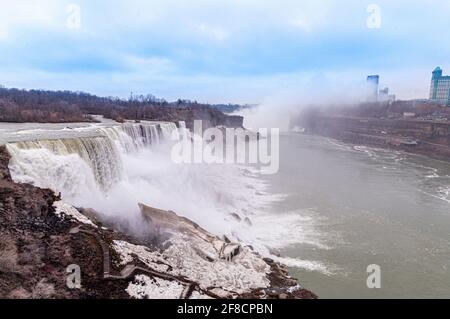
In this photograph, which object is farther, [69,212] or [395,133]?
[395,133]

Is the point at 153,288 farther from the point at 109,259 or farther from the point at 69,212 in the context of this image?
the point at 69,212

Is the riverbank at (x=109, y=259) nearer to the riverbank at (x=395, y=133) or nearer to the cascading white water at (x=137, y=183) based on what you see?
the cascading white water at (x=137, y=183)

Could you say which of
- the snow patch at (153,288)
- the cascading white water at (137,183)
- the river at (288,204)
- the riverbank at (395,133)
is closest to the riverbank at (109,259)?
the snow patch at (153,288)

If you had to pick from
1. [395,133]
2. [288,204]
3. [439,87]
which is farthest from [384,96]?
[288,204]

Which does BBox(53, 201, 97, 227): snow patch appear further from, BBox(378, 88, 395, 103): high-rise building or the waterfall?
BBox(378, 88, 395, 103): high-rise building

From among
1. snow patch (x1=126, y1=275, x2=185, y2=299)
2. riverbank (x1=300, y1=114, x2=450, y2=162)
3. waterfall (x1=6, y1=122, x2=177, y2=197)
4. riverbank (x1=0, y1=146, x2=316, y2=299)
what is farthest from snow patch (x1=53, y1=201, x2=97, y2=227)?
riverbank (x1=300, y1=114, x2=450, y2=162)

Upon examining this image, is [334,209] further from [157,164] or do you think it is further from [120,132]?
[120,132]
